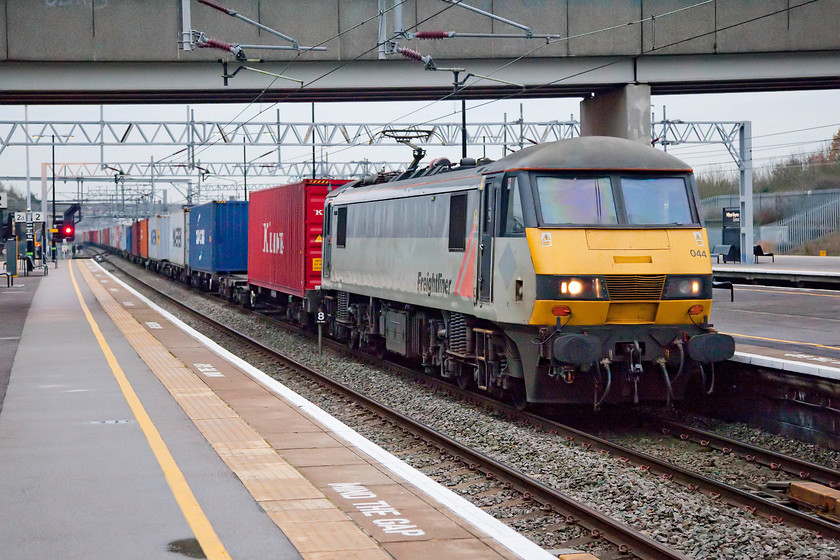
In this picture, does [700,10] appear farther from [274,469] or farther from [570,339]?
[274,469]

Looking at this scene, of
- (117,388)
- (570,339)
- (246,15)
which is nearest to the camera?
(570,339)

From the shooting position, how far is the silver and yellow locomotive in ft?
38.5

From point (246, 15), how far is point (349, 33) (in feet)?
8.31

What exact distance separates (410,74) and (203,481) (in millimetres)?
18545

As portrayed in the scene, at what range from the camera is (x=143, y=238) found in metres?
62.8

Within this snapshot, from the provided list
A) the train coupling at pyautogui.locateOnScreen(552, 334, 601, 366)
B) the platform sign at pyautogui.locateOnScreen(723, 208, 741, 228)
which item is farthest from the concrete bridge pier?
the platform sign at pyautogui.locateOnScreen(723, 208, 741, 228)

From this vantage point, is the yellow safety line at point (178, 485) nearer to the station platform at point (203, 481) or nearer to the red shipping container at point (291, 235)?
the station platform at point (203, 481)

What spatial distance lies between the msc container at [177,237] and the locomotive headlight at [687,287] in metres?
30.8

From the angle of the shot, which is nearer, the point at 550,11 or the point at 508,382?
the point at 508,382

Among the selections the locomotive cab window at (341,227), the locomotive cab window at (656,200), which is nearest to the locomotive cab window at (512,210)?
the locomotive cab window at (656,200)

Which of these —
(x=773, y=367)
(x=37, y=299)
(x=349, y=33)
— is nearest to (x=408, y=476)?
(x=773, y=367)

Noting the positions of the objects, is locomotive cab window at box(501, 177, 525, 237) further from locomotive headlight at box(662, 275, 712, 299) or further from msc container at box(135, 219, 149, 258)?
msc container at box(135, 219, 149, 258)

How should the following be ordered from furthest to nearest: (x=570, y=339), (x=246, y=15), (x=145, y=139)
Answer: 1. (x=145, y=139)
2. (x=246, y=15)
3. (x=570, y=339)

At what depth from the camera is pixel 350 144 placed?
49.4 m
